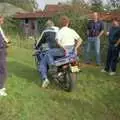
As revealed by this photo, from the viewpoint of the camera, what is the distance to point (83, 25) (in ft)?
72.9

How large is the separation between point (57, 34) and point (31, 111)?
9.58ft

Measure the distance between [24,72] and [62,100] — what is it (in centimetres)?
409

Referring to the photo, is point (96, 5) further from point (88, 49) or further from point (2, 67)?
point (2, 67)

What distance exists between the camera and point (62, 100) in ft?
29.7

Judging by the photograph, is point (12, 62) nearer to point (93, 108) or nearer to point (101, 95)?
point (101, 95)

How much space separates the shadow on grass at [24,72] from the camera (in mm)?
11789

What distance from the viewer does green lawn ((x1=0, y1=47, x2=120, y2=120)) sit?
313 inches

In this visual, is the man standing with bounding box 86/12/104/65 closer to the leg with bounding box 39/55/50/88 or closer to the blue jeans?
the blue jeans

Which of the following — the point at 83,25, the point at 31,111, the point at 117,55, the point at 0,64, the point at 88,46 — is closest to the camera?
the point at 31,111

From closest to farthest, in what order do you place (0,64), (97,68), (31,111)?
1. (31,111)
2. (0,64)
3. (97,68)

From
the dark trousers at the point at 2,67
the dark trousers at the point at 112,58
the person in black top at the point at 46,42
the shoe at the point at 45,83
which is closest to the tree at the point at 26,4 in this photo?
the dark trousers at the point at 112,58

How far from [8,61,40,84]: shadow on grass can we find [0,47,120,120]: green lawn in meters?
0.03

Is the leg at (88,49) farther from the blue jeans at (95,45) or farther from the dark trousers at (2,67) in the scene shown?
the dark trousers at (2,67)

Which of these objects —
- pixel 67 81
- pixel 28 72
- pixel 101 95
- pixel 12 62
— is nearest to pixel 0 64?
pixel 67 81
